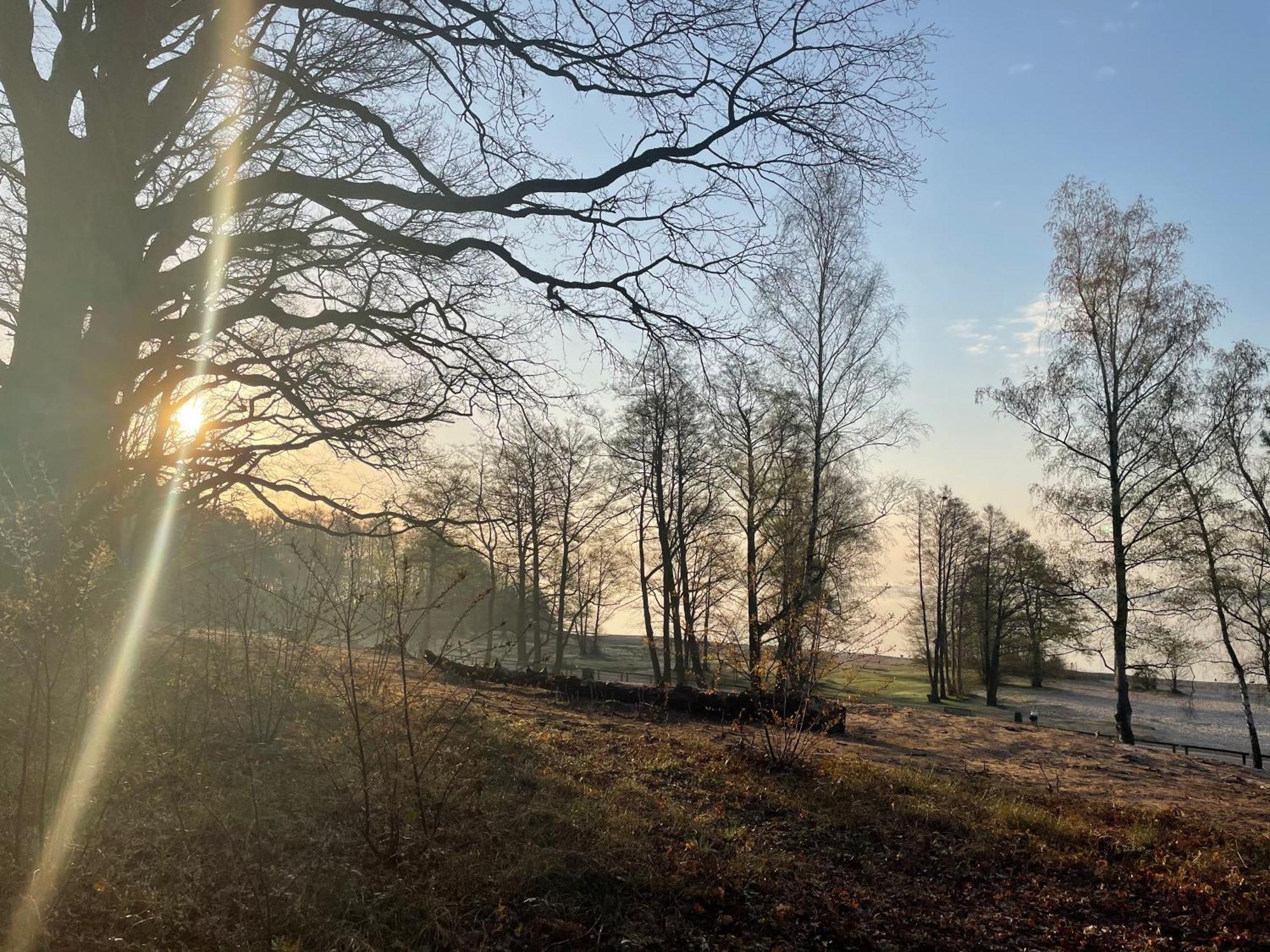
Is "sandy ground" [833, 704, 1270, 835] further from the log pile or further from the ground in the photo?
the ground

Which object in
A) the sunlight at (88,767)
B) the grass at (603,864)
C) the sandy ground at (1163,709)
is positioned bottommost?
the sandy ground at (1163,709)

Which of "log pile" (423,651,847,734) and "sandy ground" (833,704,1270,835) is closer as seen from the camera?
"sandy ground" (833,704,1270,835)

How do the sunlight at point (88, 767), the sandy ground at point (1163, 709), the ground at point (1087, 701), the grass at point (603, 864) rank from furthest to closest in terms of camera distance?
the ground at point (1087, 701) < the sandy ground at point (1163, 709) < the grass at point (603, 864) < the sunlight at point (88, 767)

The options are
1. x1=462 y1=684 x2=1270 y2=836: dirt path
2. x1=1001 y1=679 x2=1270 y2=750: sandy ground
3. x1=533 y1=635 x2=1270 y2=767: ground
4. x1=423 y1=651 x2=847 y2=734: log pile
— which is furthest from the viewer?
x1=533 y1=635 x2=1270 y2=767: ground

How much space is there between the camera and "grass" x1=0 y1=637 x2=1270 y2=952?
132 inches

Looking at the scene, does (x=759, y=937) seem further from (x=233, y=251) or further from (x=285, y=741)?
(x=233, y=251)

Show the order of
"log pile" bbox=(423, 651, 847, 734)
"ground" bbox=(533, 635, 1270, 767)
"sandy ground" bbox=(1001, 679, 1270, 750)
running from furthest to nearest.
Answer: "ground" bbox=(533, 635, 1270, 767), "sandy ground" bbox=(1001, 679, 1270, 750), "log pile" bbox=(423, 651, 847, 734)

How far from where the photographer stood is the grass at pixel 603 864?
11.0 feet

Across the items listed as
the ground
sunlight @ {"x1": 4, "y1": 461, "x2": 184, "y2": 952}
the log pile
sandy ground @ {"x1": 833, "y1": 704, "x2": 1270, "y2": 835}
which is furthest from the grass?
the ground

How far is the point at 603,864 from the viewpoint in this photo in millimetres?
4137

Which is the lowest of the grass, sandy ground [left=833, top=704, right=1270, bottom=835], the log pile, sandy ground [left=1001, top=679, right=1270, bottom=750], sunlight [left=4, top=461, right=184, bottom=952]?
sandy ground [left=1001, top=679, right=1270, bottom=750]

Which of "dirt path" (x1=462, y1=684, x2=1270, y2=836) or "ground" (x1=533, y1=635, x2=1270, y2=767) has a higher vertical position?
"dirt path" (x1=462, y1=684, x2=1270, y2=836)

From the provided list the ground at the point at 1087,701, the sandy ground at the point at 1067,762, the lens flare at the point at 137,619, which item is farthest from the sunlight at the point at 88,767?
the ground at the point at 1087,701

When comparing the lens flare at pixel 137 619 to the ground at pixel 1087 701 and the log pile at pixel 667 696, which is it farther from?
the ground at pixel 1087 701
